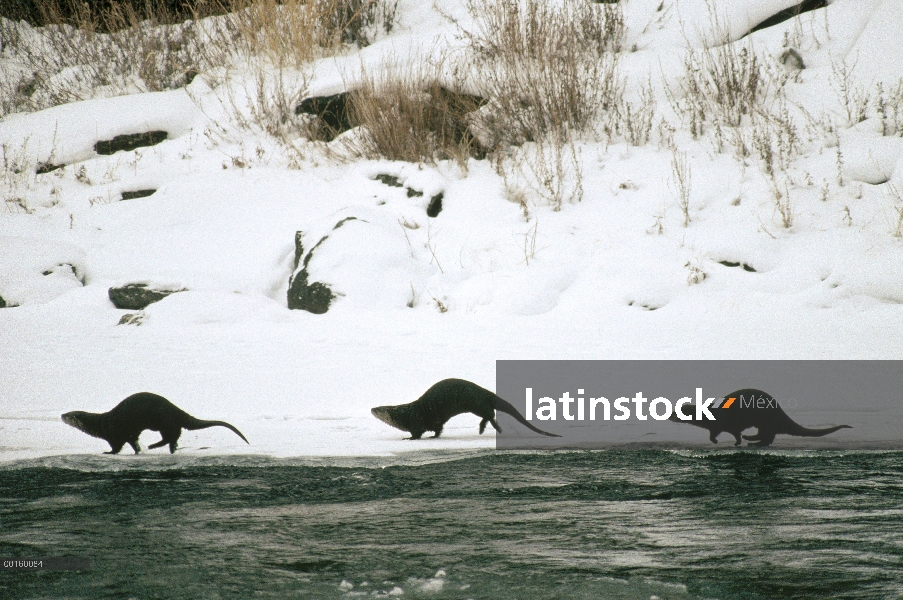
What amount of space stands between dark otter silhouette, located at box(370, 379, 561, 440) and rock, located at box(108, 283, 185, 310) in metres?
3.42

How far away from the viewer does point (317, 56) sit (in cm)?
909

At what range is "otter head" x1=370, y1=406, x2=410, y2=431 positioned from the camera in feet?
9.48

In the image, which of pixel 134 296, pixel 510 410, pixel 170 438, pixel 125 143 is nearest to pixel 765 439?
pixel 510 410

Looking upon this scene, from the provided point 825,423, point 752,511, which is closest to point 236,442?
point 752,511

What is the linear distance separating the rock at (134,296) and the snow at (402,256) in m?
0.15

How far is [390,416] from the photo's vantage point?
9.53 feet

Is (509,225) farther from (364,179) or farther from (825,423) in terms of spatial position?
(825,423)

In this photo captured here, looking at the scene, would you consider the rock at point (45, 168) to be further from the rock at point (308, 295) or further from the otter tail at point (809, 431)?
the otter tail at point (809, 431)

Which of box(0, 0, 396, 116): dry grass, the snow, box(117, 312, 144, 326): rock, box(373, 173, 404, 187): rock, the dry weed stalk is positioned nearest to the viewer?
the snow

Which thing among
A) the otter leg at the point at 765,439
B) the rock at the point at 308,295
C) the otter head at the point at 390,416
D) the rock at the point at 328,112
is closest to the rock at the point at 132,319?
the rock at the point at 308,295

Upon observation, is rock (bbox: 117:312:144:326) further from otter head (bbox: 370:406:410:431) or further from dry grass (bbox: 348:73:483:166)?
dry grass (bbox: 348:73:483:166)

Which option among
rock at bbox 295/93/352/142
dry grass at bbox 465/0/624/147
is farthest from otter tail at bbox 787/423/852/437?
rock at bbox 295/93/352/142

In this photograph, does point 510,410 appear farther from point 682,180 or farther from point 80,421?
point 682,180

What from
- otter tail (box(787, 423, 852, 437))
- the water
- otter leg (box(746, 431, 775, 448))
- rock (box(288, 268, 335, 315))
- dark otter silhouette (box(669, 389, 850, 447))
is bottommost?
the water
